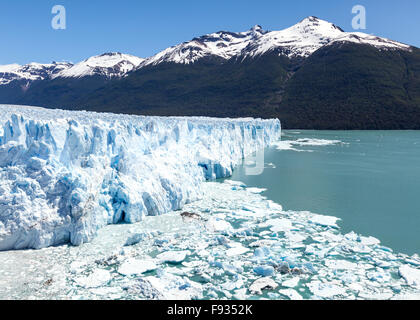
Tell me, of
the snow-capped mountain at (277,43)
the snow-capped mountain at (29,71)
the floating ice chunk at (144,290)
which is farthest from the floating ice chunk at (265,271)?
the snow-capped mountain at (29,71)

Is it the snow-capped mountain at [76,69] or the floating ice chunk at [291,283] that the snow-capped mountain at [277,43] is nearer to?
the snow-capped mountain at [76,69]

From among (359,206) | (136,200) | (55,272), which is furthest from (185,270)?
(359,206)

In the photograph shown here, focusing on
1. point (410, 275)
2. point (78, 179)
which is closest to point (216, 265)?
point (410, 275)

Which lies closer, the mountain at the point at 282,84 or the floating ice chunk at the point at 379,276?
the floating ice chunk at the point at 379,276

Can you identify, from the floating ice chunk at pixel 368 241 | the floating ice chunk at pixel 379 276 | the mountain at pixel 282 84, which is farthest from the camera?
the mountain at pixel 282 84

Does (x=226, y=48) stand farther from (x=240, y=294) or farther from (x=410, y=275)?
(x=240, y=294)

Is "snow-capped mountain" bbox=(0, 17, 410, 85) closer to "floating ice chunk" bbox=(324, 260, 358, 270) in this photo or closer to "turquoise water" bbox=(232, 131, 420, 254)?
"turquoise water" bbox=(232, 131, 420, 254)
